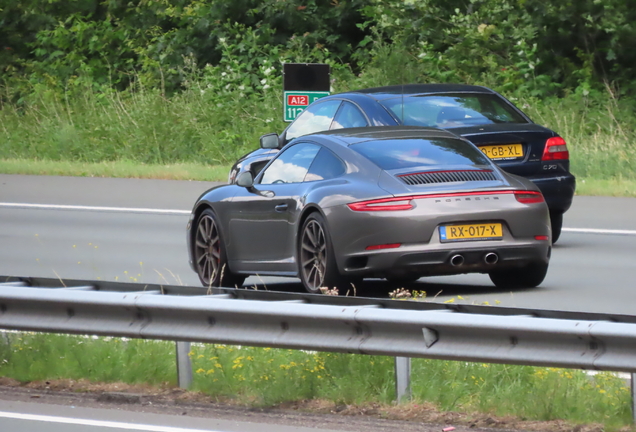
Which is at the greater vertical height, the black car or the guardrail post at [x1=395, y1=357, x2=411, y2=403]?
the black car

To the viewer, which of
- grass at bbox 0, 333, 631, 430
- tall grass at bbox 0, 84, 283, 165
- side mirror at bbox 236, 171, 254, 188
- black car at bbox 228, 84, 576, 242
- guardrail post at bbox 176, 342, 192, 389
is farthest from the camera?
tall grass at bbox 0, 84, 283, 165

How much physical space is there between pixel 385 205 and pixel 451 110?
12.2ft

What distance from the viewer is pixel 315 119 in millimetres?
14820

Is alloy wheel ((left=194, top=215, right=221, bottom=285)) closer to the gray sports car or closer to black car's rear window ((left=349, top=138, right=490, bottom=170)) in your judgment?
the gray sports car

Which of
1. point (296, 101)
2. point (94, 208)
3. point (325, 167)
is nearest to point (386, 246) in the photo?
point (325, 167)

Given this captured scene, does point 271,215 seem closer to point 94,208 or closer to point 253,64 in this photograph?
point 94,208

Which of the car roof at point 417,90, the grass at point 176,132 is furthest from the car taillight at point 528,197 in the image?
the grass at point 176,132

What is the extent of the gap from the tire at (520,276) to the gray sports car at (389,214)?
10 mm

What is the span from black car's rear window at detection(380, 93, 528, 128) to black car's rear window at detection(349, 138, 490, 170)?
7.37 ft

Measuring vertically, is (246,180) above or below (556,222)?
above

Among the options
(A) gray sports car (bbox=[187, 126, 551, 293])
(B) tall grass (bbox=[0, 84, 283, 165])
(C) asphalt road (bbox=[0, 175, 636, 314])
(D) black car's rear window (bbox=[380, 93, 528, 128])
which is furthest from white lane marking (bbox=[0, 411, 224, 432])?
(B) tall grass (bbox=[0, 84, 283, 165])

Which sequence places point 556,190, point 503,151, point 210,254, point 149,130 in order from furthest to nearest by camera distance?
point 149,130, point 556,190, point 503,151, point 210,254

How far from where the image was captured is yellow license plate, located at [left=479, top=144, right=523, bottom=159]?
13.2 metres

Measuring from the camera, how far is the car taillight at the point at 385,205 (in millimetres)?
10125
